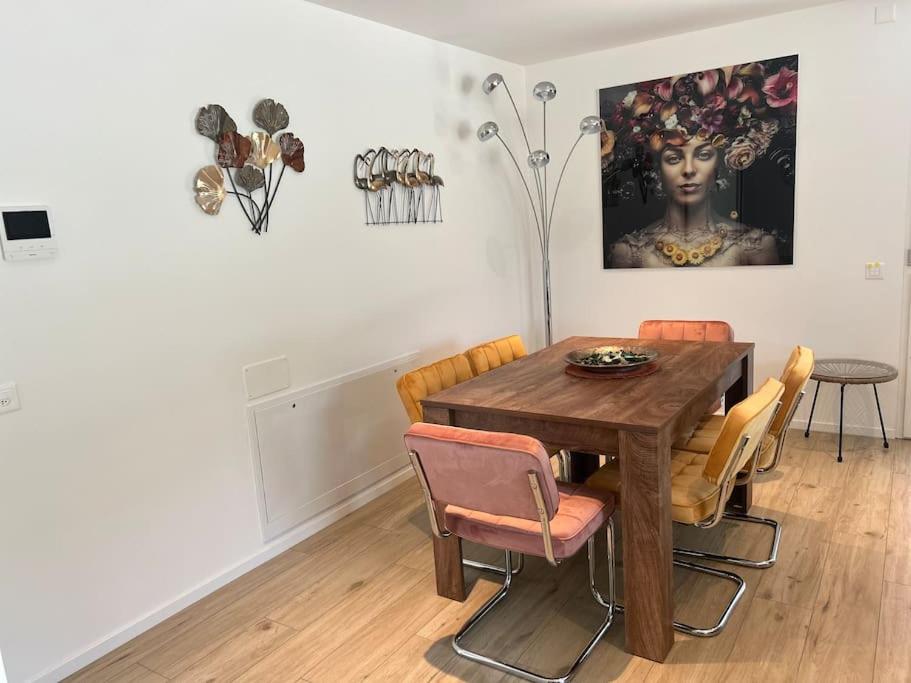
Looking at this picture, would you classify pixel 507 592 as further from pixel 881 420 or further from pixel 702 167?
pixel 702 167

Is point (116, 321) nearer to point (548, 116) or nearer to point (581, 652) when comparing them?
point (581, 652)

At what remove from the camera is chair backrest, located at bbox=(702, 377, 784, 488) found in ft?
7.11

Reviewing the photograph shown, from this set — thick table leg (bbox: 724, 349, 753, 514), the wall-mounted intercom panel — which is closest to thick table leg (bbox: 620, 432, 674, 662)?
thick table leg (bbox: 724, 349, 753, 514)

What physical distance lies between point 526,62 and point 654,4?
135 centimetres

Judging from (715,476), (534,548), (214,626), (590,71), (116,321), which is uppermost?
(590,71)

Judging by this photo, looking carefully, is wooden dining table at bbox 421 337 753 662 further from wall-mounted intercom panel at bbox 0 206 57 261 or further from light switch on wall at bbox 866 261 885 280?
light switch on wall at bbox 866 261 885 280

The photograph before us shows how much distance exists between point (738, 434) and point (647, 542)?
451 mm

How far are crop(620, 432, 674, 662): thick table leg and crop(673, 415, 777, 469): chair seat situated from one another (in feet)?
1.71

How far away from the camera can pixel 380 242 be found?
12.2 ft

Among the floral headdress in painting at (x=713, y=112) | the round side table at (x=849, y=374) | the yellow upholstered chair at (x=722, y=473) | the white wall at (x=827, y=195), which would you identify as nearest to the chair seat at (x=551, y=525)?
the yellow upholstered chair at (x=722, y=473)

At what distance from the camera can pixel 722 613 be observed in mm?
2465

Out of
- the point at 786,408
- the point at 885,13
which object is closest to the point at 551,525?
the point at 786,408

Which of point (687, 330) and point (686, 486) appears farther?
point (687, 330)

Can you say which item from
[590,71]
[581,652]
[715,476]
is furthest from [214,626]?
[590,71]
